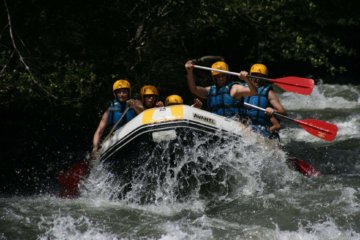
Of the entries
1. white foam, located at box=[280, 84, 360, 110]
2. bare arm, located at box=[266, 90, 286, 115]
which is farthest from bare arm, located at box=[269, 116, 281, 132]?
white foam, located at box=[280, 84, 360, 110]

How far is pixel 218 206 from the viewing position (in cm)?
670

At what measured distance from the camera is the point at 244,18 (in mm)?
11422

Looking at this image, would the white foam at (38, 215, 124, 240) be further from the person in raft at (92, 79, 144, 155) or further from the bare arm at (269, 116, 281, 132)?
the bare arm at (269, 116, 281, 132)

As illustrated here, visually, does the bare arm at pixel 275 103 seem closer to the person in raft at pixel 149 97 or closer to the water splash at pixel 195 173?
the water splash at pixel 195 173

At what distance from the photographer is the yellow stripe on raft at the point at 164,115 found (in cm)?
678

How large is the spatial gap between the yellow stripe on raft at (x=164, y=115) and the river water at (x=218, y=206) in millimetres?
405

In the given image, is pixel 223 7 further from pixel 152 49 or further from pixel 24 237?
pixel 24 237

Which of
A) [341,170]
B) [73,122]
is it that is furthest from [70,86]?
[341,170]

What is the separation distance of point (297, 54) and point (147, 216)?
5845 millimetres

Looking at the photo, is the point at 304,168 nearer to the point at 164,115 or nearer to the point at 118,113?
the point at 164,115

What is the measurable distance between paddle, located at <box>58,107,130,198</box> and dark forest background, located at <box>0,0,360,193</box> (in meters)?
0.69

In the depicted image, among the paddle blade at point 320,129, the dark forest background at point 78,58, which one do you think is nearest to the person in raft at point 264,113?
the paddle blade at point 320,129

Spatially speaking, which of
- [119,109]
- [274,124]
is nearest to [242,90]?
[274,124]

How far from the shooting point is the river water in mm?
5777
